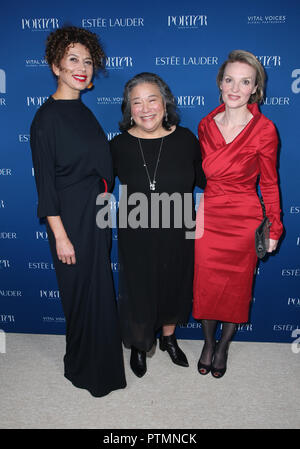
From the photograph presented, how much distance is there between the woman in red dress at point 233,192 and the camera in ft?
6.01

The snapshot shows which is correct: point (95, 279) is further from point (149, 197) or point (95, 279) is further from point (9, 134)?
point (9, 134)

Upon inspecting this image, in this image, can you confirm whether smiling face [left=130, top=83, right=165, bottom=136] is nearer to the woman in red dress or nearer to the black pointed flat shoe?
the woman in red dress

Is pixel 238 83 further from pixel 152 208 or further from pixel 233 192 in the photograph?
pixel 152 208

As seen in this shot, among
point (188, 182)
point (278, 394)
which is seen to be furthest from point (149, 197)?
point (278, 394)

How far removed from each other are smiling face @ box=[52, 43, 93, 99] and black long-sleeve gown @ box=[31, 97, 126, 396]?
0.25 feet

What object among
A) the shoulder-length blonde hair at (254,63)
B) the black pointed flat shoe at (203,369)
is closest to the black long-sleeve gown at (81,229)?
the black pointed flat shoe at (203,369)

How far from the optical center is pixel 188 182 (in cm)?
198

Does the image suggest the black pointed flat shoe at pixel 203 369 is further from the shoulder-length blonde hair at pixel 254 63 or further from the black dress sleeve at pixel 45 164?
the shoulder-length blonde hair at pixel 254 63

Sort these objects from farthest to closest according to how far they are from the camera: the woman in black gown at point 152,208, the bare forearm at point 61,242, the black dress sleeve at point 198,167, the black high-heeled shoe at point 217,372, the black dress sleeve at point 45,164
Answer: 1. the black high-heeled shoe at point 217,372
2. the black dress sleeve at point 198,167
3. the woman in black gown at point 152,208
4. the bare forearm at point 61,242
5. the black dress sleeve at point 45,164

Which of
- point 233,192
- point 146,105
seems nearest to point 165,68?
point 146,105

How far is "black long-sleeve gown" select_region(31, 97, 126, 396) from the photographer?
1.70 metres

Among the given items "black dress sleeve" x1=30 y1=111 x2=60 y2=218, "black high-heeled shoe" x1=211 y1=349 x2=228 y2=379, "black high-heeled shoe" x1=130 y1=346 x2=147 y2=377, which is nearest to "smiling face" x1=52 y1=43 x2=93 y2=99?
"black dress sleeve" x1=30 y1=111 x2=60 y2=218

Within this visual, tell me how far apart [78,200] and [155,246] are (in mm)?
529
